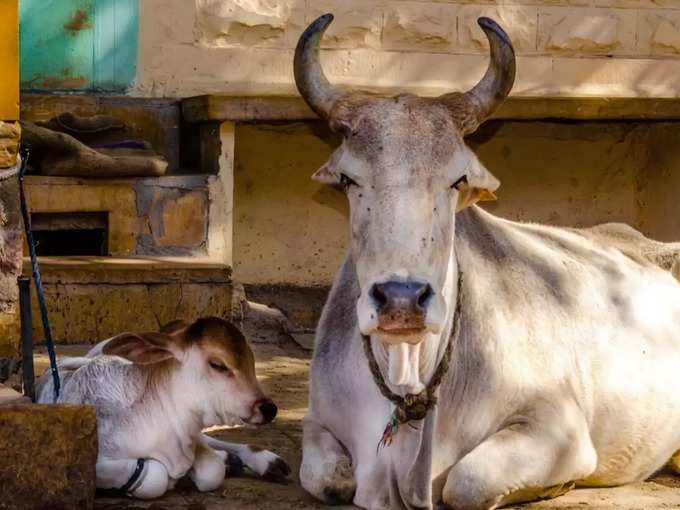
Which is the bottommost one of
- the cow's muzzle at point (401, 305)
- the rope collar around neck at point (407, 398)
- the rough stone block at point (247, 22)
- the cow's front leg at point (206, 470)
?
the cow's front leg at point (206, 470)

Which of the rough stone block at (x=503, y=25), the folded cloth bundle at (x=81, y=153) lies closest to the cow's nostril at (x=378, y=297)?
the folded cloth bundle at (x=81, y=153)

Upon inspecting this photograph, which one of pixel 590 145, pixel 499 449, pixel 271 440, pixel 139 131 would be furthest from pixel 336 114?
pixel 590 145

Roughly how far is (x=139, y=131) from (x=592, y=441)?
398 cm

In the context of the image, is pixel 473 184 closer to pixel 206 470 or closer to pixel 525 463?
pixel 525 463

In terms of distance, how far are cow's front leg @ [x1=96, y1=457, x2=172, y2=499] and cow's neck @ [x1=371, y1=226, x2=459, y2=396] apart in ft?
2.87

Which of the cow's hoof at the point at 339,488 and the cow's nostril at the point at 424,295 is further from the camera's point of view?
the cow's hoof at the point at 339,488

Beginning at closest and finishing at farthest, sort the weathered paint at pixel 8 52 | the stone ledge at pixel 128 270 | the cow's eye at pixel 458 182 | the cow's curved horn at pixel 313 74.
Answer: the cow's eye at pixel 458 182 < the cow's curved horn at pixel 313 74 < the weathered paint at pixel 8 52 < the stone ledge at pixel 128 270

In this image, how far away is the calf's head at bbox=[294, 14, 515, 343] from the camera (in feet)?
16.9

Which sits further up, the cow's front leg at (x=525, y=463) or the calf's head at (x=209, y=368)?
the calf's head at (x=209, y=368)

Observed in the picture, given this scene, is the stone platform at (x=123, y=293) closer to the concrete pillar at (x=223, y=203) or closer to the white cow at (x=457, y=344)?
the concrete pillar at (x=223, y=203)

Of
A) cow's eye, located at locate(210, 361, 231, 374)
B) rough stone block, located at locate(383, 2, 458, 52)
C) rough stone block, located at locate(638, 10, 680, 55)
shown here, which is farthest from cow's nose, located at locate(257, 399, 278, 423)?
rough stone block, located at locate(638, 10, 680, 55)

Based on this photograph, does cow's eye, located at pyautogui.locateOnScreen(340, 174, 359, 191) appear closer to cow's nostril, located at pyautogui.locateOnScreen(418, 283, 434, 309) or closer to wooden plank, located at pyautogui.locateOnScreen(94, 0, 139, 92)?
cow's nostril, located at pyautogui.locateOnScreen(418, 283, 434, 309)

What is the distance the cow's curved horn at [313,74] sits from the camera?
19.1 feet

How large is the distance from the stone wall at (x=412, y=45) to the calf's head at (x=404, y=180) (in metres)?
3.78
